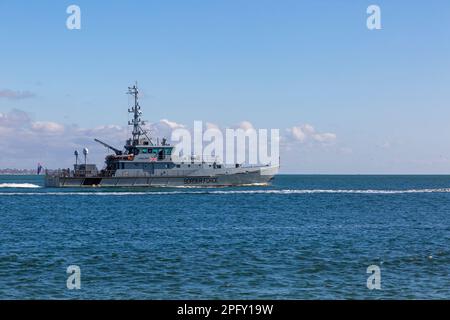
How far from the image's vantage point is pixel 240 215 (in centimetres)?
5891

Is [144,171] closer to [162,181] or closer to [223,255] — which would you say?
[162,181]

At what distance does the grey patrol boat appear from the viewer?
106062 mm

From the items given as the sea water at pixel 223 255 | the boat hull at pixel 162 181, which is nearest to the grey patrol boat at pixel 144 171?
the boat hull at pixel 162 181

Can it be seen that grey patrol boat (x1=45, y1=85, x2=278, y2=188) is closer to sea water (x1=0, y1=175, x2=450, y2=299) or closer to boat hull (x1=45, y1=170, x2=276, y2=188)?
boat hull (x1=45, y1=170, x2=276, y2=188)

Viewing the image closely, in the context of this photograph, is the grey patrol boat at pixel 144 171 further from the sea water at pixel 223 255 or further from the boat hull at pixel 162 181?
the sea water at pixel 223 255

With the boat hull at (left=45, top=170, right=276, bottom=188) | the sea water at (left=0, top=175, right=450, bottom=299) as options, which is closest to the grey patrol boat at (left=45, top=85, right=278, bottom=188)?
the boat hull at (left=45, top=170, right=276, bottom=188)

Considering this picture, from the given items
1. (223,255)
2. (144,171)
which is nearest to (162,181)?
(144,171)

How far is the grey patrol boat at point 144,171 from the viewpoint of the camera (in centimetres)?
10606

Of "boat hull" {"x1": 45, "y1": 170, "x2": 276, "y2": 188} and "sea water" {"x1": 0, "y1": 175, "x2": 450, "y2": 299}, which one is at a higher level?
"boat hull" {"x1": 45, "y1": 170, "x2": 276, "y2": 188}

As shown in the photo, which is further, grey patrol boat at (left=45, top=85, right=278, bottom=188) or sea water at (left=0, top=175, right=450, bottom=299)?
grey patrol boat at (left=45, top=85, right=278, bottom=188)

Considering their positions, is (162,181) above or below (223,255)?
above

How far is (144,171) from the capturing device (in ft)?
348

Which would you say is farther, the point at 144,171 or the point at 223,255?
the point at 144,171
